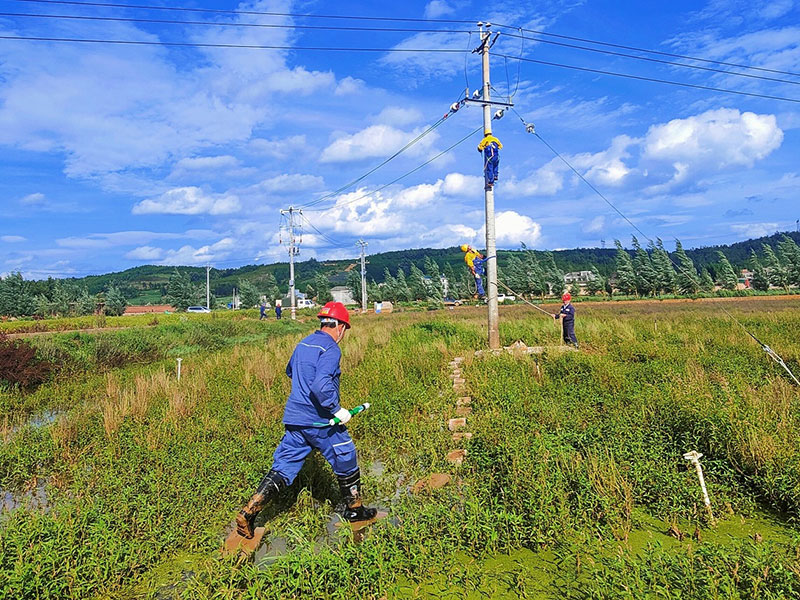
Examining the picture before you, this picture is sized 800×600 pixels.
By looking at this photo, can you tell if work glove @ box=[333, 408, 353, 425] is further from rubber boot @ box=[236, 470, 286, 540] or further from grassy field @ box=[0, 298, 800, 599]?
grassy field @ box=[0, 298, 800, 599]

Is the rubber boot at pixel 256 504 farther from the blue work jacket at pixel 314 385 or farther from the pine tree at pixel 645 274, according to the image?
the pine tree at pixel 645 274

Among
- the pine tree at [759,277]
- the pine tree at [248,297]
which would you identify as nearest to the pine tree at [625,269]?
the pine tree at [759,277]

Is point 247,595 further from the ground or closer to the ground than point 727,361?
closer to the ground

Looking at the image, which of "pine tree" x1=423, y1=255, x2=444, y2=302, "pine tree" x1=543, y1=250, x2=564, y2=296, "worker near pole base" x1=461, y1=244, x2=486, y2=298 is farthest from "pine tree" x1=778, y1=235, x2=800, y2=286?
"worker near pole base" x1=461, y1=244, x2=486, y2=298

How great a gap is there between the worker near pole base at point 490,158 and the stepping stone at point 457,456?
8033mm

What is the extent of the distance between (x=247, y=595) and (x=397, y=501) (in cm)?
202

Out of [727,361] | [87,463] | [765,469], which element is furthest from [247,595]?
[727,361]

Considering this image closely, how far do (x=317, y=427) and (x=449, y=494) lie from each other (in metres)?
1.41

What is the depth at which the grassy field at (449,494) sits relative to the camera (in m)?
3.35

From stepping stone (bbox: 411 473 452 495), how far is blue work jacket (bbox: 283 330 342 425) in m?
1.26

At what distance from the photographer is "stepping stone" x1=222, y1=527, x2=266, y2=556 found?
3.88 meters

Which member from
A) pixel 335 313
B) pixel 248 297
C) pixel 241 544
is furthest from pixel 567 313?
pixel 248 297

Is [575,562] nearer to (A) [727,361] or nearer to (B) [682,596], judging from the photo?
(B) [682,596]

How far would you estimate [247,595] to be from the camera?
3.21 meters
